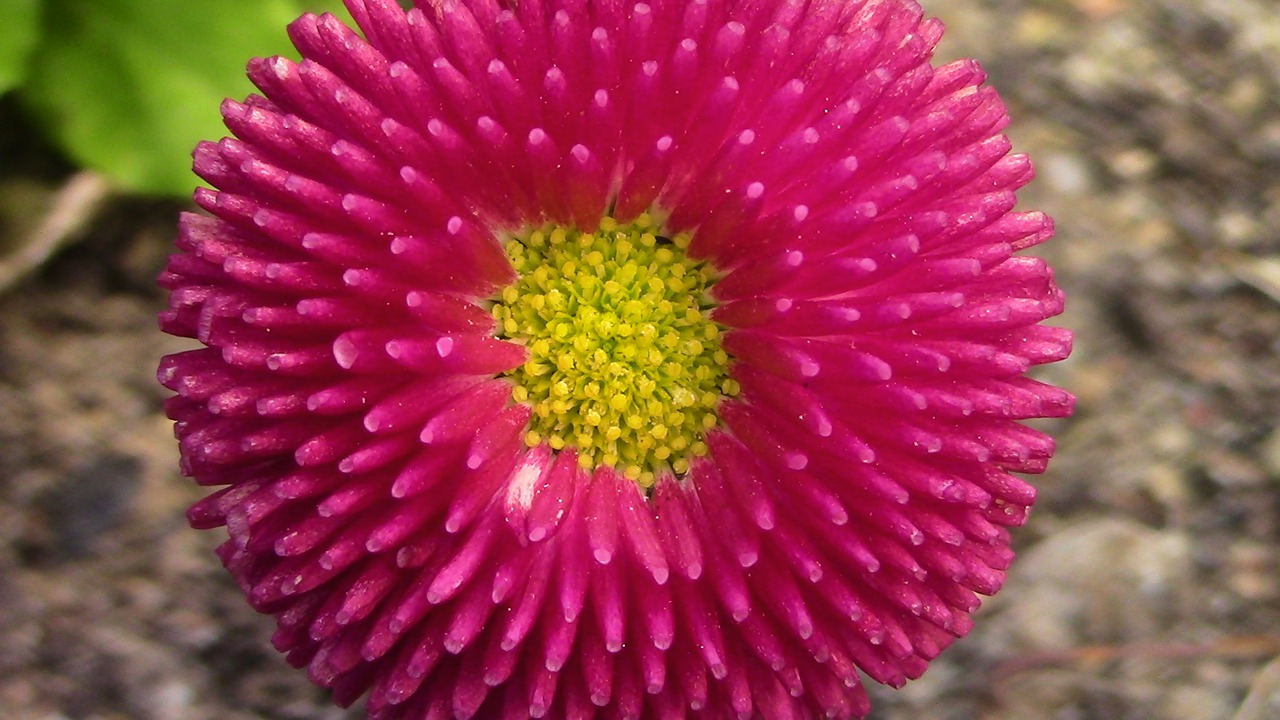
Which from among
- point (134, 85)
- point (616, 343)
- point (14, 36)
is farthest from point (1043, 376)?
point (14, 36)

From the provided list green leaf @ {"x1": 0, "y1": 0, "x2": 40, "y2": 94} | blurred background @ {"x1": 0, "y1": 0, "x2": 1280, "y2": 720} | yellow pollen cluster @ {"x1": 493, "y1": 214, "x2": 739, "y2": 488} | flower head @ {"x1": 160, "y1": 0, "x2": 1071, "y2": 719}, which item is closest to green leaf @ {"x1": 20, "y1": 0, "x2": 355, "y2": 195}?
blurred background @ {"x1": 0, "y1": 0, "x2": 1280, "y2": 720}

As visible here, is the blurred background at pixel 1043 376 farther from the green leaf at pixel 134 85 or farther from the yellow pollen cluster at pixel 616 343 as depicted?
the yellow pollen cluster at pixel 616 343

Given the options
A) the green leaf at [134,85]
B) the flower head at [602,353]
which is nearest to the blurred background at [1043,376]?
the green leaf at [134,85]

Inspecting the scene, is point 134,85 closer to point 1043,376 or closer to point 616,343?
point 616,343

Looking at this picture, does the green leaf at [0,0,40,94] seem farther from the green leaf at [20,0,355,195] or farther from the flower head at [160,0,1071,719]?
the flower head at [160,0,1071,719]

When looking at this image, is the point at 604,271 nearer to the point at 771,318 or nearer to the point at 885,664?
the point at 771,318

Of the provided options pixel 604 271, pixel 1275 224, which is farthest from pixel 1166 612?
pixel 604 271
